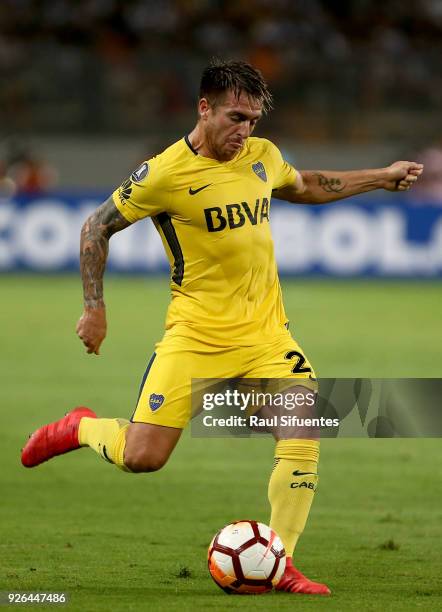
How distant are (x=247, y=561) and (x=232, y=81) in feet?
7.11

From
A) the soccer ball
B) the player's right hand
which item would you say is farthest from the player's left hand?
the soccer ball

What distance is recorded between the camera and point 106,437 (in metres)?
6.34

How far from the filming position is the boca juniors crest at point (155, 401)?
6.08m

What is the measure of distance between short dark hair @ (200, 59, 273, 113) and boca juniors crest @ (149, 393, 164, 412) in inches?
54.4

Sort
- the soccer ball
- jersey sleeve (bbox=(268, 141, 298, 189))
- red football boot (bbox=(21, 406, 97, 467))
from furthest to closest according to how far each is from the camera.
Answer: red football boot (bbox=(21, 406, 97, 467)), jersey sleeve (bbox=(268, 141, 298, 189)), the soccer ball

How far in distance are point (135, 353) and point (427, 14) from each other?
48.7 feet

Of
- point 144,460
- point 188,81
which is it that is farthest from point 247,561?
point 188,81

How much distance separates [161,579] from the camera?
604 cm

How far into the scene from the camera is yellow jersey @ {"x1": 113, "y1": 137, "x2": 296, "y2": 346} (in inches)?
243

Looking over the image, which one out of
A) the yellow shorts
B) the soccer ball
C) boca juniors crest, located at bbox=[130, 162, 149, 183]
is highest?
boca juniors crest, located at bbox=[130, 162, 149, 183]

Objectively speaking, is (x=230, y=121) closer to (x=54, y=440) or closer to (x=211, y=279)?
(x=211, y=279)

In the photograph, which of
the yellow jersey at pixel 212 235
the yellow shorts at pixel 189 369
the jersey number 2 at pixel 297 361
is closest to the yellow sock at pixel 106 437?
the yellow shorts at pixel 189 369

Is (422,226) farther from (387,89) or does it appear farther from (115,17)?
(115,17)

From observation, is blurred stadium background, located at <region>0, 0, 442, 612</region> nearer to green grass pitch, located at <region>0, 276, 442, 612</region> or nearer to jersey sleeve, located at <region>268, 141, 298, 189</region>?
green grass pitch, located at <region>0, 276, 442, 612</region>
